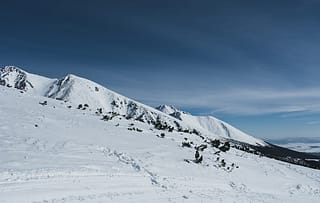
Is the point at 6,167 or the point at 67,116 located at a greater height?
the point at 67,116

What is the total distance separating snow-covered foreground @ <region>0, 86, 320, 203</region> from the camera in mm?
12711

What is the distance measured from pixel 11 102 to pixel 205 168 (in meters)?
21.2

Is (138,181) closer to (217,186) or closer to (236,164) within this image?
(217,186)

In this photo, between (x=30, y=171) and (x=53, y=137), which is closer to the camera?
(x=30, y=171)

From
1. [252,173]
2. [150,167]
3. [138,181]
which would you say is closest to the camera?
[138,181]

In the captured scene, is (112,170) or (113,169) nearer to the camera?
(112,170)

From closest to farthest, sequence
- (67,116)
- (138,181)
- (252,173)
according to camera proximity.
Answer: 1. (138,181)
2. (252,173)
3. (67,116)

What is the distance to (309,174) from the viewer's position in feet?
89.6

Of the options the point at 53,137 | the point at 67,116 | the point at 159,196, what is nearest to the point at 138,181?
the point at 159,196

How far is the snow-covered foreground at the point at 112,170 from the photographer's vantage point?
12.7 metres

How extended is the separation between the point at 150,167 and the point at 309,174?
55.0 ft

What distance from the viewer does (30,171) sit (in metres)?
13.1

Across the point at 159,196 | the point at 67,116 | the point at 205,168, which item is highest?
the point at 67,116

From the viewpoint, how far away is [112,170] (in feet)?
51.2
